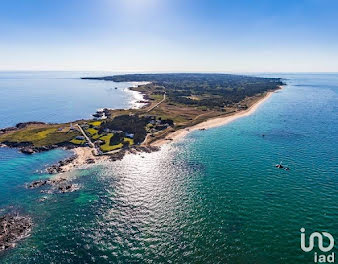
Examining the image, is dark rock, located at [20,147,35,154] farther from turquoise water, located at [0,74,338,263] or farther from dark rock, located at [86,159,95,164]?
dark rock, located at [86,159,95,164]

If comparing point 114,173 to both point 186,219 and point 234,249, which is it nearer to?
point 186,219

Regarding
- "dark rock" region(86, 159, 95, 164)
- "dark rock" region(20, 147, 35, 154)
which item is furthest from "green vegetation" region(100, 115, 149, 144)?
"dark rock" region(20, 147, 35, 154)

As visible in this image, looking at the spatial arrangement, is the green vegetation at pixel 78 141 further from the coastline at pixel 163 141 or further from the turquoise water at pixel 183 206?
the turquoise water at pixel 183 206

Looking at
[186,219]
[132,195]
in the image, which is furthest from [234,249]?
[132,195]

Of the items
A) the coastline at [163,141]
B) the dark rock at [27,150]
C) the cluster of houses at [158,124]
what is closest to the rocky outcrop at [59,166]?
the coastline at [163,141]

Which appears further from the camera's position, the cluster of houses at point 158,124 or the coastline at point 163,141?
the cluster of houses at point 158,124

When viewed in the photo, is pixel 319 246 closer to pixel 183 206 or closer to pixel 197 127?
pixel 183 206
